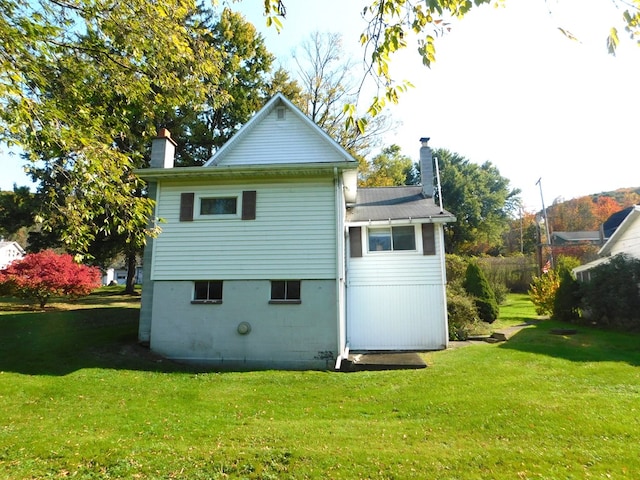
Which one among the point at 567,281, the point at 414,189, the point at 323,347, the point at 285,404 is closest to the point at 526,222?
the point at 567,281

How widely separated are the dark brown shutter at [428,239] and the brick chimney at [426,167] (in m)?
2.75

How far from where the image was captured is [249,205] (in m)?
11.3

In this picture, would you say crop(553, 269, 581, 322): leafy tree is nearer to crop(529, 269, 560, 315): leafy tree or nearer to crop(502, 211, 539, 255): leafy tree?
crop(529, 269, 560, 315): leafy tree

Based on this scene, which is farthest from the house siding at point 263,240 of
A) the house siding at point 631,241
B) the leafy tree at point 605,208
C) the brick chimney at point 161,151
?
the leafy tree at point 605,208

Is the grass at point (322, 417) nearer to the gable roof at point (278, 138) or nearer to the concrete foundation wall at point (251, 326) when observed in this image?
the concrete foundation wall at point (251, 326)

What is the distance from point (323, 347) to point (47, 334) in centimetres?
→ 904

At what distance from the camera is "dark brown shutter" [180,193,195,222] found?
1141 centimetres

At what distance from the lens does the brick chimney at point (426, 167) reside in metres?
15.3

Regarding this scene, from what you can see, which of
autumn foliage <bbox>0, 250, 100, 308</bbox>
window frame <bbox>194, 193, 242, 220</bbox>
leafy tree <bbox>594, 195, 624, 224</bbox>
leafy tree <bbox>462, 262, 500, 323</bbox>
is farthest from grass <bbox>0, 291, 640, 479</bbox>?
leafy tree <bbox>594, 195, 624, 224</bbox>

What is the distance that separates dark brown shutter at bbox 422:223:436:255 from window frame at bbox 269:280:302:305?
459 cm

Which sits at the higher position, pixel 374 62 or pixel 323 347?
pixel 374 62

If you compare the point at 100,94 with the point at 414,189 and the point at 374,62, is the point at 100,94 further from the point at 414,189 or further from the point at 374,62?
the point at 414,189

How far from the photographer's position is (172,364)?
10406 millimetres

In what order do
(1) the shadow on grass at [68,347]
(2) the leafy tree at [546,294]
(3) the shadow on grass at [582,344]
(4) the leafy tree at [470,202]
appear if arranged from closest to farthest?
1. (1) the shadow on grass at [68,347]
2. (3) the shadow on grass at [582,344]
3. (2) the leafy tree at [546,294]
4. (4) the leafy tree at [470,202]
